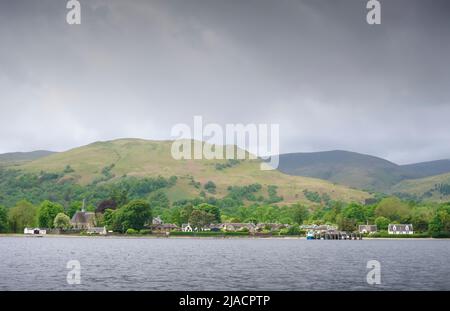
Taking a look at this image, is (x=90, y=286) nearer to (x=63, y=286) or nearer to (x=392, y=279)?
(x=63, y=286)

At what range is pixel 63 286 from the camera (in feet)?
190

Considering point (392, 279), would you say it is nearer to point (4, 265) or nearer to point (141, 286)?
point (141, 286)

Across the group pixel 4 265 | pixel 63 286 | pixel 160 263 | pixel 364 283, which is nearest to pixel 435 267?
pixel 364 283

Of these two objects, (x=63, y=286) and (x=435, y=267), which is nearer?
(x=63, y=286)

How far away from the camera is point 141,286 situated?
58.5m
